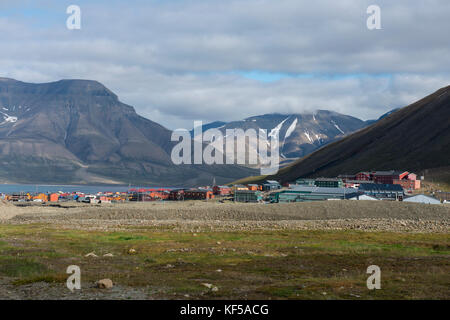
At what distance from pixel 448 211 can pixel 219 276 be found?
284 ft

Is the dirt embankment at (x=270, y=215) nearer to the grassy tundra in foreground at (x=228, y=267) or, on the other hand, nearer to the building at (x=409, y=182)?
the grassy tundra in foreground at (x=228, y=267)

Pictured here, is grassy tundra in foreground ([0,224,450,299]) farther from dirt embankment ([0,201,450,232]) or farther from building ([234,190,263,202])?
building ([234,190,263,202])

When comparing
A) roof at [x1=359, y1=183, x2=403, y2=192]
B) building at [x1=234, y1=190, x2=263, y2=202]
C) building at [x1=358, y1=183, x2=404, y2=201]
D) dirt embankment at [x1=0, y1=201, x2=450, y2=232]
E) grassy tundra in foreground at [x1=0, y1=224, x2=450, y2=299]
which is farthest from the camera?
building at [x1=234, y1=190, x2=263, y2=202]

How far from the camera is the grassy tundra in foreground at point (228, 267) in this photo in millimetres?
29109

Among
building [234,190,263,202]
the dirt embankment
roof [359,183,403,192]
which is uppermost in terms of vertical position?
roof [359,183,403,192]

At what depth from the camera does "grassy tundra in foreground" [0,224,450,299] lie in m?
29.1

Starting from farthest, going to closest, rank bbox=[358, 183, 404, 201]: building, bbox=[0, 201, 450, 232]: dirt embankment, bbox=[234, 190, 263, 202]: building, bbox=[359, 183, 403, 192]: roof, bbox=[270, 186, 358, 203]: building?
bbox=[234, 190, 263, 202]: building, bbox=[359, 183, 403, 192]: roof, bbox=[358, 183, 404, 201]: building, bbox=[270, 186, 358, 203]: building, bbox=[0, 201, 450, 232]: dirt embankment

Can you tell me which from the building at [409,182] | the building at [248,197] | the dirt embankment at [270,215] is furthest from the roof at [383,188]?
the dirt embankment at [270,215]

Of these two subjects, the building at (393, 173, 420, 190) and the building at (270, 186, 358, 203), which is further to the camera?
the building at (393, 173, 420, 190)

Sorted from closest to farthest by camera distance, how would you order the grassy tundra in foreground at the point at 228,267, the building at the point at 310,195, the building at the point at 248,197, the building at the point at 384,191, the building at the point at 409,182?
1. the grassy tundra in foreground at the point at 228,267
2. the building at the point at 310,195
3. the building at the point at 384,191
4. the building at the point at 248,197
5. the building at the point at 409,182

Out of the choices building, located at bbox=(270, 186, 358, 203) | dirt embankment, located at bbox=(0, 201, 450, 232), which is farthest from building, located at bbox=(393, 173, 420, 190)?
dirt embankment, located at bbox=(0, 201, 450, 232)

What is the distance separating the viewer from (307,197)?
159 meters

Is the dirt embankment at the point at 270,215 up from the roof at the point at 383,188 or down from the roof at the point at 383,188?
down
